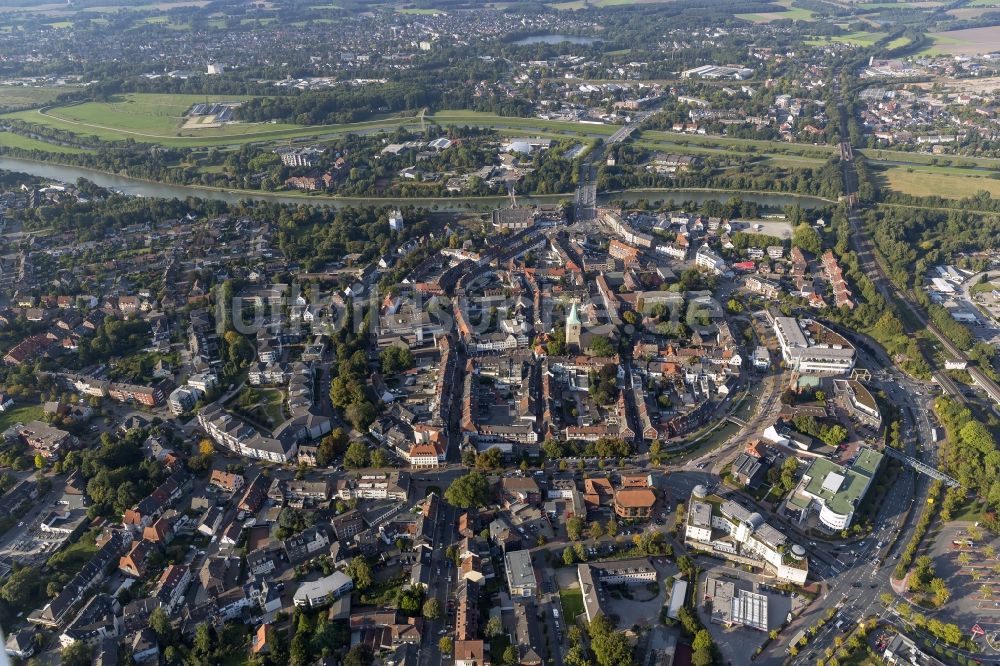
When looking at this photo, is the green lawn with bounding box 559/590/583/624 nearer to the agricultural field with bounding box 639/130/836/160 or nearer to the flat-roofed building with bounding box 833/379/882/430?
the flat-roofed building with bounding box 833/379/882/430

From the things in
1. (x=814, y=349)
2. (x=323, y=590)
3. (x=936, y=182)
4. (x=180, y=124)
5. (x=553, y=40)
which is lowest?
(x=323, y=590)

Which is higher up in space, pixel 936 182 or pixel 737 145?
pixel 737 145

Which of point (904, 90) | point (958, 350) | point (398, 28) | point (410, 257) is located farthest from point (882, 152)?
point (398, 28)

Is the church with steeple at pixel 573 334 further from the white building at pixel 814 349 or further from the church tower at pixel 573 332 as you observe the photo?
the white building at pixel 814 349

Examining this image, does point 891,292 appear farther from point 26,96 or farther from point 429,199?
point 26,96

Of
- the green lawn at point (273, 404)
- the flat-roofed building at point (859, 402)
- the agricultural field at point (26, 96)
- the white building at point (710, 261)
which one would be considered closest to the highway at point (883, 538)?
the flat-roofed building at point (859, 402)

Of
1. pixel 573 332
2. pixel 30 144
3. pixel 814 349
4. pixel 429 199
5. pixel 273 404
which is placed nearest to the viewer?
pixel 273 404

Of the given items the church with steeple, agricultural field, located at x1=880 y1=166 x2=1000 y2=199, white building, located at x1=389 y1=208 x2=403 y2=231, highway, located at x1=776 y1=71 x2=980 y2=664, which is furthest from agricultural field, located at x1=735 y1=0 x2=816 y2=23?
the church with steeple

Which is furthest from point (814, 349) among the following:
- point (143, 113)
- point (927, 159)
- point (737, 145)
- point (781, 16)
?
point (781, 16)

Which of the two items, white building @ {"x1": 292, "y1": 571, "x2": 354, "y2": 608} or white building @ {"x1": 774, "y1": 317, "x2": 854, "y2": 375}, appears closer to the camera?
white building @ {"x1": 292, "y1": 571, "x2": 354, "y2": 608}
